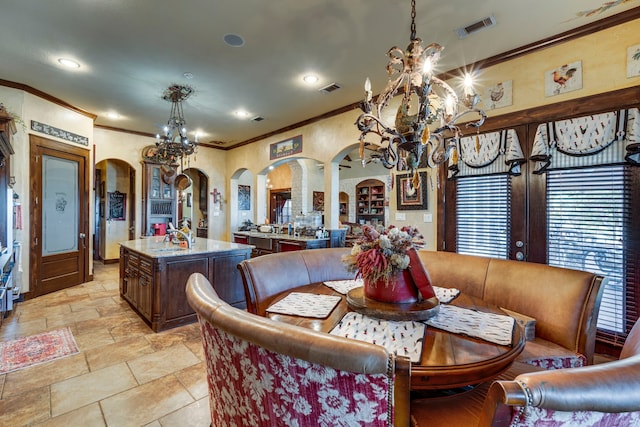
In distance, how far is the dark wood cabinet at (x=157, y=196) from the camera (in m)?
6.75

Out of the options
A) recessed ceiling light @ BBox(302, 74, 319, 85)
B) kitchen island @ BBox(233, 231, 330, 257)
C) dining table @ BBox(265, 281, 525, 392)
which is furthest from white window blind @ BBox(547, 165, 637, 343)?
kitchen island @ BBox(233, 231, 330, 257)

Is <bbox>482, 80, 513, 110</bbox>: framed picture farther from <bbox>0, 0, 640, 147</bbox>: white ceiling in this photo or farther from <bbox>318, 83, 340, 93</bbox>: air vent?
<bbox>318, 83, 340, 93</bbox>: air vent

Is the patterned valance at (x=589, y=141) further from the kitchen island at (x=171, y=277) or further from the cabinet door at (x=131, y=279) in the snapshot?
the cabinet door at (x=131, y=279)

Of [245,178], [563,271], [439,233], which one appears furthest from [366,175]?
[563,271]

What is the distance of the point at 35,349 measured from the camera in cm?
273

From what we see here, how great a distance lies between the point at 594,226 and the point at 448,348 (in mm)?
2617

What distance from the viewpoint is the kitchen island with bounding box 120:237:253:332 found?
125 inches

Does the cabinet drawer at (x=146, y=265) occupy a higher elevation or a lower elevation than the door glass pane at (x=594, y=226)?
lower

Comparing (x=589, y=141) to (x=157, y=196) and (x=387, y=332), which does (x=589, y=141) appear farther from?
(x=157, y=196)

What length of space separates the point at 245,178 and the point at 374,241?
25.9ft

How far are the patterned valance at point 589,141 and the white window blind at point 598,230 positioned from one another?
0.10 metres

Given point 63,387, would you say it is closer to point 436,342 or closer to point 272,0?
point 436,342

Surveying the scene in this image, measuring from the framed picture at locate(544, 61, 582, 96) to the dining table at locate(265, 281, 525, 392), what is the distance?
2.60 meters

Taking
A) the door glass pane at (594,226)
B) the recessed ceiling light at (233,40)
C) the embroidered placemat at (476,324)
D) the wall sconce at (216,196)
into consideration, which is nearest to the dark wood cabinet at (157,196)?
the wall sconce at (216,196)
